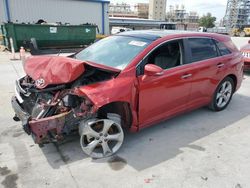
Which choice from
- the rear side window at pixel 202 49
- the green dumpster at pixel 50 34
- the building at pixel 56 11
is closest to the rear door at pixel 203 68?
the rear side window at pixel 202 49

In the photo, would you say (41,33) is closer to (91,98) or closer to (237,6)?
(91,98)

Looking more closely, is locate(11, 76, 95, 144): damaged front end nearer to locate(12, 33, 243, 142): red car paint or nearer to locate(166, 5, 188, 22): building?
locate(12, 33, 243, 142): red car paint

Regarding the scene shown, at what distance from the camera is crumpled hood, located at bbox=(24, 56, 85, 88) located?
293 centimetres

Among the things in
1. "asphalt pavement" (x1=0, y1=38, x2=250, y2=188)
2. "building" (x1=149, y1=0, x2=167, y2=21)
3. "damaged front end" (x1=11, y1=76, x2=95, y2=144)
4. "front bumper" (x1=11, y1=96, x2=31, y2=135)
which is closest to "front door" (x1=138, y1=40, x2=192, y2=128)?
"asphalt pavement" (x1=0, y1=38, x2=250, y2=188)

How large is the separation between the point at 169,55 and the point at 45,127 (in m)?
2.28

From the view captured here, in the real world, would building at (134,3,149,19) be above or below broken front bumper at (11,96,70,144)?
above

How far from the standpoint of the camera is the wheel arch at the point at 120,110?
3.17 meters

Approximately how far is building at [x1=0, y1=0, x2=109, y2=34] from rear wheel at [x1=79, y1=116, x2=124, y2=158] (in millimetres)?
18452

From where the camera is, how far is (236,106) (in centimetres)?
514

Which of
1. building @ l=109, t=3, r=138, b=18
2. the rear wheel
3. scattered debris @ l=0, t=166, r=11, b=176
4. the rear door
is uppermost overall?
building @ l=109, t=3, r=138, b=18

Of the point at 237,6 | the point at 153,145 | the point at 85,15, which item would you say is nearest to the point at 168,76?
the point at 153,145

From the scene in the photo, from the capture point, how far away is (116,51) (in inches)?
143

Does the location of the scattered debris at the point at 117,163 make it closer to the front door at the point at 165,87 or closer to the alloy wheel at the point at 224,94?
the front door at the point at 165,87

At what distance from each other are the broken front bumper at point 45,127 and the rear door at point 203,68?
224cm
